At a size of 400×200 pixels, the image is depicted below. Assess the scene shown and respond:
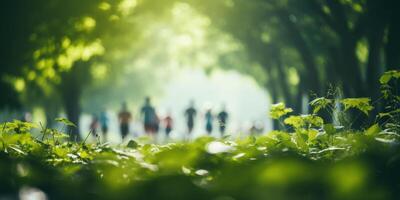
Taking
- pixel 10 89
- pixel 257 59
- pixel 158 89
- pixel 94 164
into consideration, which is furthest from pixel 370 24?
pixel 158 89

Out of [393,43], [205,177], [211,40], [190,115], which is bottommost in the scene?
[205,177]

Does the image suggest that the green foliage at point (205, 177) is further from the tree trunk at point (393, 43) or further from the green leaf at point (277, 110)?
the tree trunk at point (393, 43)

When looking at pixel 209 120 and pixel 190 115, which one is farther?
pixel 209 120

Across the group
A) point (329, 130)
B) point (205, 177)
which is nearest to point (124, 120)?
point (329, 130)

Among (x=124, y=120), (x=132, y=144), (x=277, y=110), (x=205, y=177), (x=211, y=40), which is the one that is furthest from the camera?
(x=211, y=40)

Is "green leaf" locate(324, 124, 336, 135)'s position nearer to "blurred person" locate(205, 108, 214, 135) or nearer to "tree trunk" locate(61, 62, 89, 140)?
"blurred person" locate(205, 108, 214, 135)

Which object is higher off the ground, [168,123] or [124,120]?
[168,123]

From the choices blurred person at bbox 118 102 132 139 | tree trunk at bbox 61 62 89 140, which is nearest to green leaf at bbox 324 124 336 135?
blurred person at bbox 118 102 132 139

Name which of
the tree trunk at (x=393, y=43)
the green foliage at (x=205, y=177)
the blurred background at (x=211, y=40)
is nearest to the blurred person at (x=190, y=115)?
the blurred background at (x=211, y=40)

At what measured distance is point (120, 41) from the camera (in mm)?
29500

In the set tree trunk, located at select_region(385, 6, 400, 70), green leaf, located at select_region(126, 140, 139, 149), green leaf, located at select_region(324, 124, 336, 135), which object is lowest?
green leaf, located at select_region(126, 140, 139, 149)

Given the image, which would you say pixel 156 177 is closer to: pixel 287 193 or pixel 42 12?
pixel 287 193

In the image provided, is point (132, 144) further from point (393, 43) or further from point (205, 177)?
point (393, 43)

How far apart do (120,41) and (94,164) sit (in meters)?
27.9
